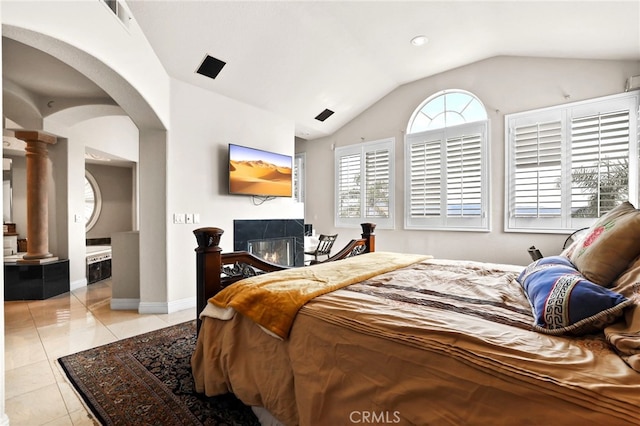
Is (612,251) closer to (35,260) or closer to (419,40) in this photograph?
(419,40)

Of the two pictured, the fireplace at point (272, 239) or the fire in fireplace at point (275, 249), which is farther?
the fire in fireplace at point (275, 249)

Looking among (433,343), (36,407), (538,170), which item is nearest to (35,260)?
(36,407)

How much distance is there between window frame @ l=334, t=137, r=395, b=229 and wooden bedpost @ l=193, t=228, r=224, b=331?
3.52 m

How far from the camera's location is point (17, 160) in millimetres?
→ 5848

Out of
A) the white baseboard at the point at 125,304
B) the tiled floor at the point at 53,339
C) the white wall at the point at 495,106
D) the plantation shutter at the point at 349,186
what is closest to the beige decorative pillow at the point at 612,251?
the tiled floor at the point at 53,339

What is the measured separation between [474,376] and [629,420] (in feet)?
0.98

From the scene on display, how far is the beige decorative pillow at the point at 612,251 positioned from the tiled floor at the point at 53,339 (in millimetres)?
2435

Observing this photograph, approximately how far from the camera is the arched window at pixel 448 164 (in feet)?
13.1

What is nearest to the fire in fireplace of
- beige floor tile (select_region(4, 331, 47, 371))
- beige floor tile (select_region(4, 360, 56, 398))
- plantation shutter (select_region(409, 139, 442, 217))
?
plantation shutter (select_region(409, 139, 442, 217))

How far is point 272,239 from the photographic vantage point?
443 cm

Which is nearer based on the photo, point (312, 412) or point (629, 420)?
point (629, 420)

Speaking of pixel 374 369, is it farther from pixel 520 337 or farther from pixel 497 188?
pixel 497 188

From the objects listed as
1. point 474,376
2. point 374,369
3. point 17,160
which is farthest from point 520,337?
point 17,160

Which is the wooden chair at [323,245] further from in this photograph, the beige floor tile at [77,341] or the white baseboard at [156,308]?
the beige floor tile at [77,341]
